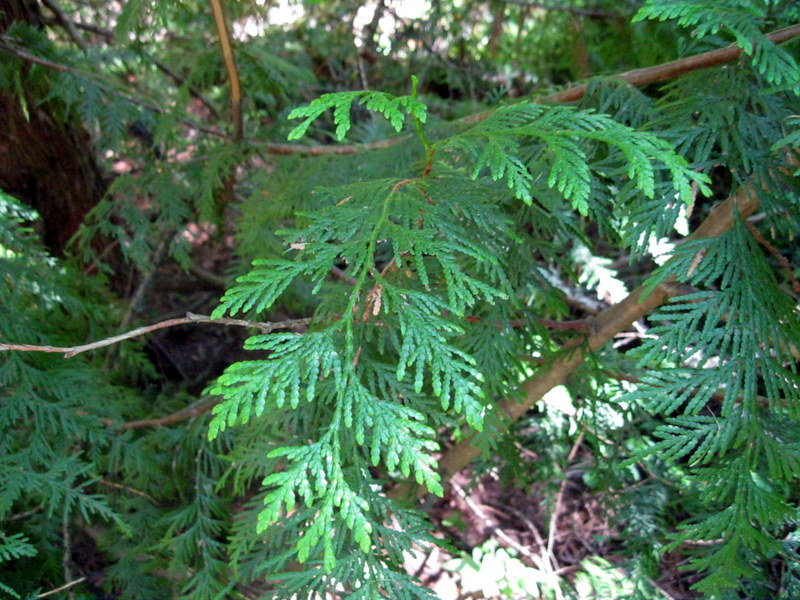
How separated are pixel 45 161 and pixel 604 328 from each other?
2.34 m

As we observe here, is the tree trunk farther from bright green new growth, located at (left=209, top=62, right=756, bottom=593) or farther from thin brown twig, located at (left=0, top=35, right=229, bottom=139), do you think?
bright green new growth, located at (left=209, top=62, right=756, bottom=593)

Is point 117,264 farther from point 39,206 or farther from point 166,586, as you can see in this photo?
point 166,586

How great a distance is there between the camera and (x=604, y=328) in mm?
1621

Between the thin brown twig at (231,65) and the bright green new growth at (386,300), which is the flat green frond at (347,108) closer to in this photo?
the bright green new growth at (386,300)

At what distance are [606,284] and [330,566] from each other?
164 centimetres

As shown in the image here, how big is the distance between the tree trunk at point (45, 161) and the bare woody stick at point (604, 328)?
2.00 m

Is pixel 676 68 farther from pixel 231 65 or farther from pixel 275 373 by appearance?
pixel 231 65

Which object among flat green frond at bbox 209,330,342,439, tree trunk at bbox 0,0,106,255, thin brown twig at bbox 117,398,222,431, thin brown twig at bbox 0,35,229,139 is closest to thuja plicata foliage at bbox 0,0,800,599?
flat green frond at bbox 209,330,342,439

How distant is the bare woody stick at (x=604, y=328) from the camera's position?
1396 millimetres

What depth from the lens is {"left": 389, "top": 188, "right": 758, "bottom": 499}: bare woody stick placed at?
1396mm

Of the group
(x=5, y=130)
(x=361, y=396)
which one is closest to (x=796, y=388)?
(x=361, y=396)

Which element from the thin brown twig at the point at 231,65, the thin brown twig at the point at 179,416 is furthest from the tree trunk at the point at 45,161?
the thin brown twig at the point at 179,416

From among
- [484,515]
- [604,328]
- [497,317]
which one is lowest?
[484,515]

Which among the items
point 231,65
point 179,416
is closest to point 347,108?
point 231,65
